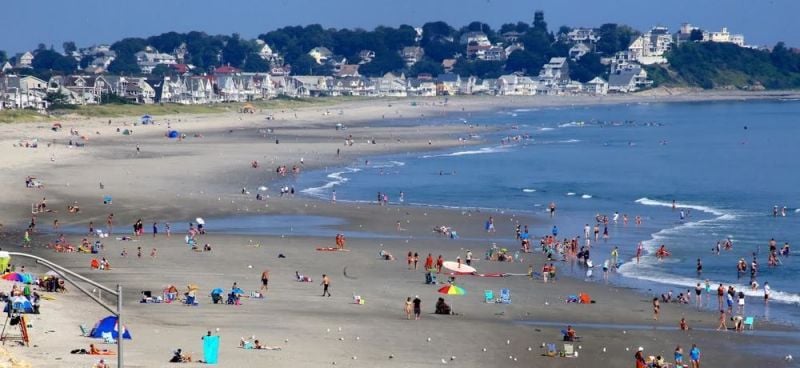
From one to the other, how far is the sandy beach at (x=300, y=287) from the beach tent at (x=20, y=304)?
14.0 inches

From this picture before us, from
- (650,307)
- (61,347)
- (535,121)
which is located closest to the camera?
(61,347)

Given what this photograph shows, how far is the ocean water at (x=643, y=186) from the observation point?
3853 cm

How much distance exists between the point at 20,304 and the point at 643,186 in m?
44.1

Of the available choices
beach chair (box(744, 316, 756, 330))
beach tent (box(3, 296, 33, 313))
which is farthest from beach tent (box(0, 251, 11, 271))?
beach chair (box(744, 316, 756, 330))

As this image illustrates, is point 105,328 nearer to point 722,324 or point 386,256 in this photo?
point 722,324

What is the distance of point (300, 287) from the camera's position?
3275cm

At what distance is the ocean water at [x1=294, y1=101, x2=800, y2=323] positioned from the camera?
3853cm

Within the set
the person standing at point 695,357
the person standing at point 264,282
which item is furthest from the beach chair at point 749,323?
the person standing at point 264,282

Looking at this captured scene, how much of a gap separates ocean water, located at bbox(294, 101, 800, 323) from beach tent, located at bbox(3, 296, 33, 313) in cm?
1703

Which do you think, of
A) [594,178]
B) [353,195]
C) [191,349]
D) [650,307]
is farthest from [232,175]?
[191,349]

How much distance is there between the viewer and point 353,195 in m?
55.3

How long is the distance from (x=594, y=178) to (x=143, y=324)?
4462cm

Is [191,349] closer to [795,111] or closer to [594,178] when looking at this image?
[594,178]

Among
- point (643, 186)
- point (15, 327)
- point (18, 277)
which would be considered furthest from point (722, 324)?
point (643, 186)
